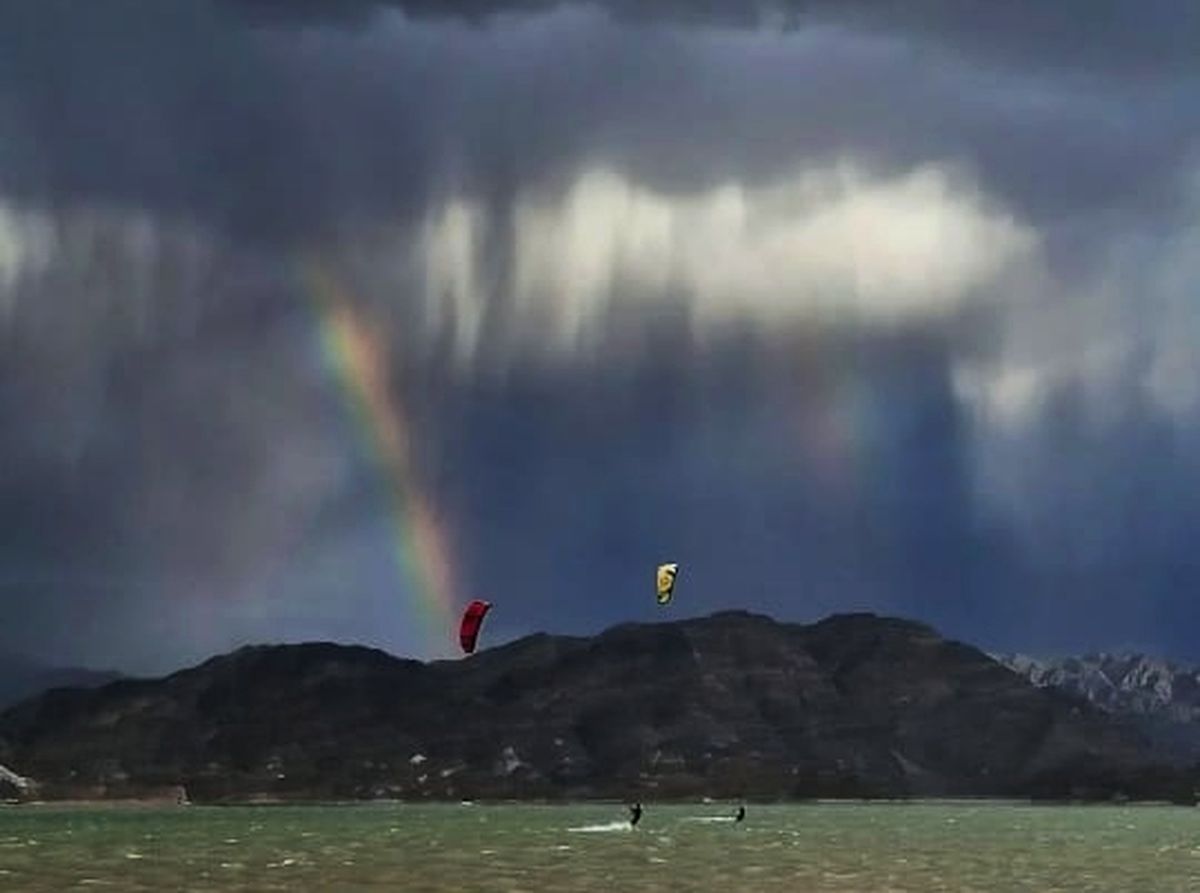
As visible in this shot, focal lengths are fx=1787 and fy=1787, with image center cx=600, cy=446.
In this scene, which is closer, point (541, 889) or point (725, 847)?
point (541, 889)

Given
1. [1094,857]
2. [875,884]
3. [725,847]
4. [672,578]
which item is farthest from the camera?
[725,847]

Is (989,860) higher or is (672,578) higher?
(672,578)

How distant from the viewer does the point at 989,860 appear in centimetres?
16425

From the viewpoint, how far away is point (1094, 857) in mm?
173875

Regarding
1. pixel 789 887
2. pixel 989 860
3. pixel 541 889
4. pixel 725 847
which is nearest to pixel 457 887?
pixel 541 889

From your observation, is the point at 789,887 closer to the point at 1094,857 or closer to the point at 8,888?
the point at 8,888

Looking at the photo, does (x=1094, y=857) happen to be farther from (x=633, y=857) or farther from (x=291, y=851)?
(x=291, y=851)

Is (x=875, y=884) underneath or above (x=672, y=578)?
underneath

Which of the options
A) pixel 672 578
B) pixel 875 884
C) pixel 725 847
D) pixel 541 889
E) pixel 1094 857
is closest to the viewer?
pixel 541 889

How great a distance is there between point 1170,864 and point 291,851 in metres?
84.2

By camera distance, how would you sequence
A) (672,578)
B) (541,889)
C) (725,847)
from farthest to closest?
1. (725,847)
2. (672,578)
3. (541,889)

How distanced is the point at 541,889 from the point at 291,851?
75.3 meters

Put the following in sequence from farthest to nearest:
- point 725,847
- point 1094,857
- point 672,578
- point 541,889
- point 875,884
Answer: point 725,847
point 1094,857
point 672,578
point 875,884
point 541,889

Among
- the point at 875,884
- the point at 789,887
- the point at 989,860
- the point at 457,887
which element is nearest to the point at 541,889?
the point at 457,887
